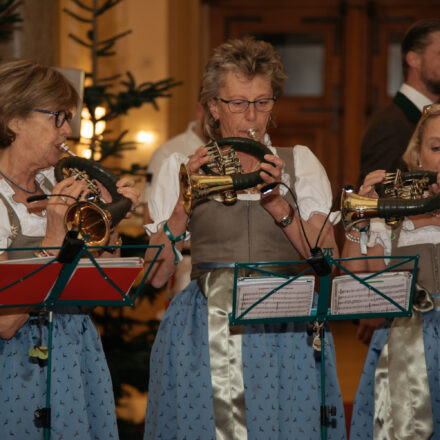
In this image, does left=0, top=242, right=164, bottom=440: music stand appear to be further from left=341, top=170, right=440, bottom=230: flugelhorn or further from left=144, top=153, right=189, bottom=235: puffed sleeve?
left=341, top=170, right=440, bottom=230: flugelhorn

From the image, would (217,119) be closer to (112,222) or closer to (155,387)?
(112,222)

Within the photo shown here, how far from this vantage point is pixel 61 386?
2287 mm

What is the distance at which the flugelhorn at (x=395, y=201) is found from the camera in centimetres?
226

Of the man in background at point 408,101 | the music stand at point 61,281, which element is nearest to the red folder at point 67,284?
the music stand at point 61,281

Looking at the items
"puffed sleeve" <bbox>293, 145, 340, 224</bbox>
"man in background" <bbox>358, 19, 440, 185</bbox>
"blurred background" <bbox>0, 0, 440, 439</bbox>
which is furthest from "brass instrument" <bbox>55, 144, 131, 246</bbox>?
"blurred background" <bbox>0, 0, 440, 439</bbox>

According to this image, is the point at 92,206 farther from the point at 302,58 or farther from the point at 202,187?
the point at 302,58

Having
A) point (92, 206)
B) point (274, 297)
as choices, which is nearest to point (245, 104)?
point (92, 206)

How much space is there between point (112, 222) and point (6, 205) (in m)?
0.35

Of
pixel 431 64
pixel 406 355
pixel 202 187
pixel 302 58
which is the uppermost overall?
pixel 302 58

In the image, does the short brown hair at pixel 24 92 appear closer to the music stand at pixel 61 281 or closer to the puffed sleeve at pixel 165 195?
the puffed sleeve at pixel 165 195

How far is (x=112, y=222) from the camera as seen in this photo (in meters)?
2.31

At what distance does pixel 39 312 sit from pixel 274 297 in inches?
30.4

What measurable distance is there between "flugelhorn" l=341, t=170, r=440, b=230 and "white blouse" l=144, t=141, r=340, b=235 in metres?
0.17

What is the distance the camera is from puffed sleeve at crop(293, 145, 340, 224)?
2518mm
